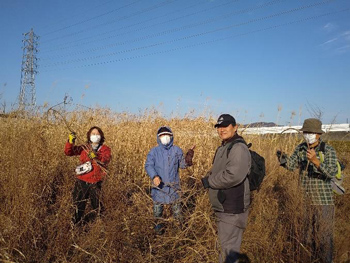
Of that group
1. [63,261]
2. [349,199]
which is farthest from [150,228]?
[349,199]

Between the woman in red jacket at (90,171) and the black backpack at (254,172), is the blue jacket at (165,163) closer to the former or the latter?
the woman in red jacket at (90,171)

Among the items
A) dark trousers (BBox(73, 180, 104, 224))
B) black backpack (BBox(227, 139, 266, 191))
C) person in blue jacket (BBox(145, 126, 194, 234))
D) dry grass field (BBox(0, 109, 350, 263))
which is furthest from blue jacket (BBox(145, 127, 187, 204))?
black backpack (BBox(227, 139, 266, 191))

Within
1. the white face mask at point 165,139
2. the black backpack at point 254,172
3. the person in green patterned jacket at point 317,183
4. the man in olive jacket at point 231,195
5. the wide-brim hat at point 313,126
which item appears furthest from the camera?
the white face mask at point 165,139

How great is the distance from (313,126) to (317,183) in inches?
25.5

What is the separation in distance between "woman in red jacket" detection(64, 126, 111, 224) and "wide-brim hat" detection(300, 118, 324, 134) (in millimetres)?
2432

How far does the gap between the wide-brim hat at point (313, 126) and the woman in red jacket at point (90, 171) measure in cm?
243

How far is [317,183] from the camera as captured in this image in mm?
3227

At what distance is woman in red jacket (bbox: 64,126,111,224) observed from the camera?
3.61 metres

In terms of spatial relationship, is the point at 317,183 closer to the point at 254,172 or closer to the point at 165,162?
the point at 254,172

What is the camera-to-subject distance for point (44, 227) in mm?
2922

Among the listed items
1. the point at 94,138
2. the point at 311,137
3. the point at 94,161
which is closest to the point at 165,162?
the point at 94,161

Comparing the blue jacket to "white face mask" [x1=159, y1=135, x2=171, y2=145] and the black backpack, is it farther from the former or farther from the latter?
the black backpack

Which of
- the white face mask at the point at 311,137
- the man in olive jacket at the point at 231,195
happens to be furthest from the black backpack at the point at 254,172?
the white face mask at the point at 311,137

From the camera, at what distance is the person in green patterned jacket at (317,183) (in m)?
2.97
